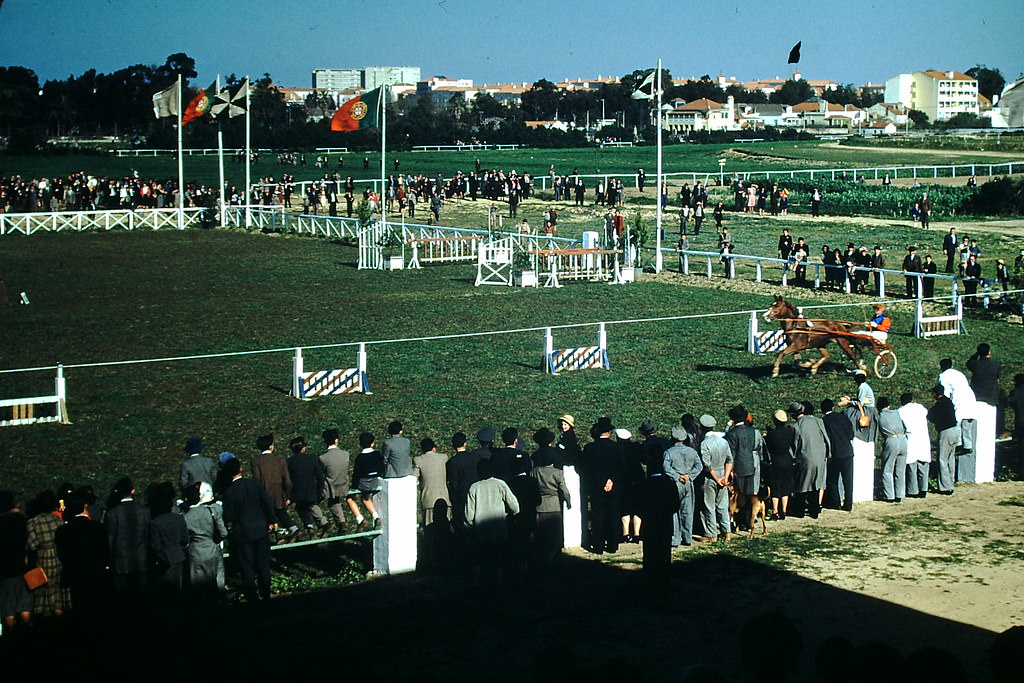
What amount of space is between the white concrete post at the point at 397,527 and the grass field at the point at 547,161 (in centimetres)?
6153

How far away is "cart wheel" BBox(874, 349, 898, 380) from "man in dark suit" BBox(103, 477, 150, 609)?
1541 cm

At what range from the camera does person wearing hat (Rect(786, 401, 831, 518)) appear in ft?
41.8

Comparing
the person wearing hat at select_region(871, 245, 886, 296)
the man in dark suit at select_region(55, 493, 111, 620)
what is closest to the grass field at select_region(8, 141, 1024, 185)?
the person wearing hat at select_region(871, 245, 886, 296)

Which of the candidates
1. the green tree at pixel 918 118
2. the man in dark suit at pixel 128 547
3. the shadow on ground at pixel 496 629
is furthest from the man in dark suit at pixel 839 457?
the green tree at pixel 918 118

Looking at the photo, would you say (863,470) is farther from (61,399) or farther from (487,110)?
(487,110)

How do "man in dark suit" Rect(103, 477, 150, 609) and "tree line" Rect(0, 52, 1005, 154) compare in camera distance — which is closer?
"man in dark suit" Rect(103, 477, 150, 609)

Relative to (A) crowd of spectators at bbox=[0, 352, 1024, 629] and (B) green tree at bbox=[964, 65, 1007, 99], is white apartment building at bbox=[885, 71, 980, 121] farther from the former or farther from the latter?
(A) crowd of spectators at bbox=[0, 352, 1024, 629]

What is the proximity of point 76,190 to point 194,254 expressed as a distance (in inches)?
726

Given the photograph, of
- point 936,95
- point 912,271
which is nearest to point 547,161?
point 912,271

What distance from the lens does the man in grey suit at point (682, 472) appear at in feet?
37.9

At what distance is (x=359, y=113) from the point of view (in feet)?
140

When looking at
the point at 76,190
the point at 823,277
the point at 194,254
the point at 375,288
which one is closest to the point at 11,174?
the point at 76,190

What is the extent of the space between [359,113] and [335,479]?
106 ft

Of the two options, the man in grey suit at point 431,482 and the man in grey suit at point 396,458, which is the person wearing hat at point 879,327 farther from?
the man in grey suit at point 431,482
